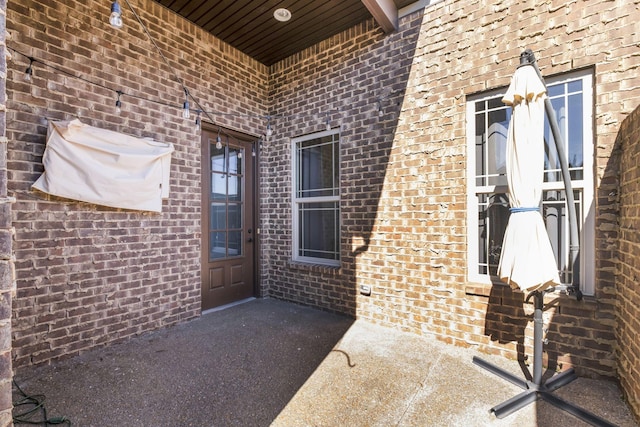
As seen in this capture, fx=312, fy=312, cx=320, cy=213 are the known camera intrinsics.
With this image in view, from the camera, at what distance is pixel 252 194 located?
4.70 m

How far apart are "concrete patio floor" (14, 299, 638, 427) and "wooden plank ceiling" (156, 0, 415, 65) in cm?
348

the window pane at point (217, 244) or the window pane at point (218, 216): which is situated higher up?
the window pane at point (218, 216)

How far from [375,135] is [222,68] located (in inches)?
90.1

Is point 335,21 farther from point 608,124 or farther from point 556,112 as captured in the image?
point 608,124

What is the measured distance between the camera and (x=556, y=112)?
8.86 ft

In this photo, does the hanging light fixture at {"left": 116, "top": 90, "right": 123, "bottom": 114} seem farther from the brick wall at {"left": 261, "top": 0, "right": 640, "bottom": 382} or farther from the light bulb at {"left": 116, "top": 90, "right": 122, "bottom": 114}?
the brick wall at {"left": 261, "top": 0, "right": 640, "bottom": 382}

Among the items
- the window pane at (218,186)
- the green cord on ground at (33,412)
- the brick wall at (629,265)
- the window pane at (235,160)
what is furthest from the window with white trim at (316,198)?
the green cord on ground at (33,412)

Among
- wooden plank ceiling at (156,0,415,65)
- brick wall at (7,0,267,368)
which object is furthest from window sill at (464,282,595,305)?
brick wall at (7,0,267,368)

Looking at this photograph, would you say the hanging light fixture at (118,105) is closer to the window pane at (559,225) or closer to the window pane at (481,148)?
the window pane at (481,148)

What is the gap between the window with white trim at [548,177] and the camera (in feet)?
8.34

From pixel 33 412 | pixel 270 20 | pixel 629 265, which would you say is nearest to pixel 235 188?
pixel 270 20

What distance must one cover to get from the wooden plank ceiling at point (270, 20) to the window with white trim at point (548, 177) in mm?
1675

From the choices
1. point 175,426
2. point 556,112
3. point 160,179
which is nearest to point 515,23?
point 556,112

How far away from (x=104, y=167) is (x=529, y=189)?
3640mm
